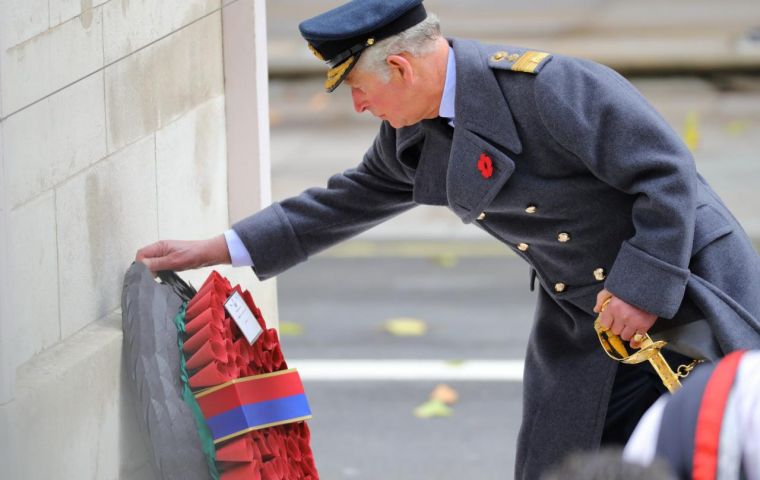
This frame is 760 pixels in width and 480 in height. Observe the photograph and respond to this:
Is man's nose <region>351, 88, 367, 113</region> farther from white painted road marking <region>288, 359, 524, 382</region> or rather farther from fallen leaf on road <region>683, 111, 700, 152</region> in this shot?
fallen leaf on road <region>683, 111, 700, 152</region>

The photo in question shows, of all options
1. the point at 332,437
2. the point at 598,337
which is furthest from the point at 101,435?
the point at 332,437

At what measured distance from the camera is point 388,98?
339 cm

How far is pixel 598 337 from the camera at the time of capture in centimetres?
350

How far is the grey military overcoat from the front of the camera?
3.23 metres

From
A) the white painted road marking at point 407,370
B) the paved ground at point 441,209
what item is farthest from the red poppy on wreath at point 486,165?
the paved ground at point 441,209

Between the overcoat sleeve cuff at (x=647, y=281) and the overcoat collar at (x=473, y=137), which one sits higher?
the overcoat collar at (x=473, y=137)

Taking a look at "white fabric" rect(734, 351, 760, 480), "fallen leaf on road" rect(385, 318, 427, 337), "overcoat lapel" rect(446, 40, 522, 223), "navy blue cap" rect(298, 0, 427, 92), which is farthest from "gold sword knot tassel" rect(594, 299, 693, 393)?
"fallen leaf on road" rect(385, 318, 427, 337)

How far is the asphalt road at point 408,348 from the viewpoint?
598 centimetres

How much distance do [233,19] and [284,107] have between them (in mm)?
9687

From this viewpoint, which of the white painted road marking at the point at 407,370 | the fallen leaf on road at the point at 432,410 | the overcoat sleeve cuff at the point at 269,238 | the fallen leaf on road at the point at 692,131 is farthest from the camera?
the fallen leaf on road at the point at 692,131

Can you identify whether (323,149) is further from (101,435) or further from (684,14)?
(101,435)

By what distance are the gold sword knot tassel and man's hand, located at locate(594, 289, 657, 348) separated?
2 cm

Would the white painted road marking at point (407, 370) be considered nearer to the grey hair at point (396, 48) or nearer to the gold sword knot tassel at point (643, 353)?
the gold sword knot tassel at point (643, 353)

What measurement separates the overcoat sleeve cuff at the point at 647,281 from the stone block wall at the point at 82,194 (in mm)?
1245
